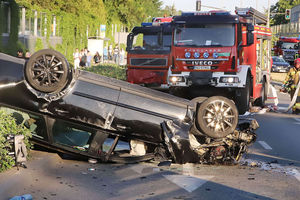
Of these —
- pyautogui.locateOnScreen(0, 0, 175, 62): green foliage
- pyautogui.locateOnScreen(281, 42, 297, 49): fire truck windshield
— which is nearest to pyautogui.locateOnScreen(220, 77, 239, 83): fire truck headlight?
pyautogui.locateOnScreen(0, 0, 175, 62): green foliage

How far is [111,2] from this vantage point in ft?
213

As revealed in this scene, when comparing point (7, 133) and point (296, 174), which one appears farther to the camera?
point (296, 174)

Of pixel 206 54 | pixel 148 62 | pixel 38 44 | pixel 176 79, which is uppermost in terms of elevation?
pixel 38 44

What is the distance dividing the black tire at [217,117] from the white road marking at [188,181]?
1032mm

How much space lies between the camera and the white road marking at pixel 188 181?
724 centimetres

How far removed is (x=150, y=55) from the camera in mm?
19328

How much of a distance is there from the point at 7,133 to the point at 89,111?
3.82 ft

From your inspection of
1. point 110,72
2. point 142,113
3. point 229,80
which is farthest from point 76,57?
point 142,113

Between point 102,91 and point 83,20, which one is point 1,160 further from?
point 83,20

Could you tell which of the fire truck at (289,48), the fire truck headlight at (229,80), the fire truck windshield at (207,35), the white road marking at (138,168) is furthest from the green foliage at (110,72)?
the fire truck at (289,48)

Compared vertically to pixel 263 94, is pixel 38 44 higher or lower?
higher

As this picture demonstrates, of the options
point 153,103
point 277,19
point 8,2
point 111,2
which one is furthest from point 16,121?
point 277,19

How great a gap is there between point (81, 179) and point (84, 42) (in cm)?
4353

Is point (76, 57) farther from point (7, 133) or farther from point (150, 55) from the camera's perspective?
point (7, 133)
